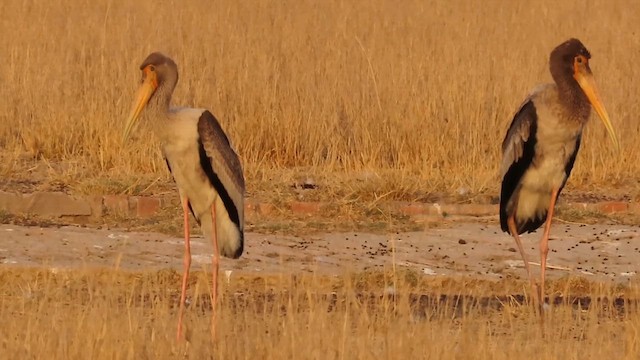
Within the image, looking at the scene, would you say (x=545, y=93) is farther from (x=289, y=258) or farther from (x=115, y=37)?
(x=115, y=37)

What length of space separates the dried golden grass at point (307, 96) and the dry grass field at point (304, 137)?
2 centimetres

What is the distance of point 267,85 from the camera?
11234mm

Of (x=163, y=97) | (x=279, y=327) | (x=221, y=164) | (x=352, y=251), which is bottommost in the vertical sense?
(x=352, y=251)

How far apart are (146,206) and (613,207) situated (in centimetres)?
305

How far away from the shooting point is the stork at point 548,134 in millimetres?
7316

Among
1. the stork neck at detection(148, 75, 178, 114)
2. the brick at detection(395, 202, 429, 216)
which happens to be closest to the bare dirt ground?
the brick at detection(395, 202, 429, 216)

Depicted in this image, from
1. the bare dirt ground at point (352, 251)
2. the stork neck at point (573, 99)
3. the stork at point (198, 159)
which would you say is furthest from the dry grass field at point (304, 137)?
the stork neck at point (573, 99)

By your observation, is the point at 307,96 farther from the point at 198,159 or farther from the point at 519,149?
the point at 198,159

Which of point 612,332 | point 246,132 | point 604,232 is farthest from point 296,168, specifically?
point 612,332

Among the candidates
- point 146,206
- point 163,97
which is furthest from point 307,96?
point 163,97

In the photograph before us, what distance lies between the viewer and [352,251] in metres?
8.43

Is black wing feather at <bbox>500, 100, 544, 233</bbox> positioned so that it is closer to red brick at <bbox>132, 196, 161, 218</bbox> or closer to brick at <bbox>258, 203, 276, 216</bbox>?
brick at <bbox>258, 203, 276, 216</bbox>

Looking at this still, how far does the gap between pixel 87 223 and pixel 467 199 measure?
2483mm

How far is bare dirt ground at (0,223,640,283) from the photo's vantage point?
7.83m
